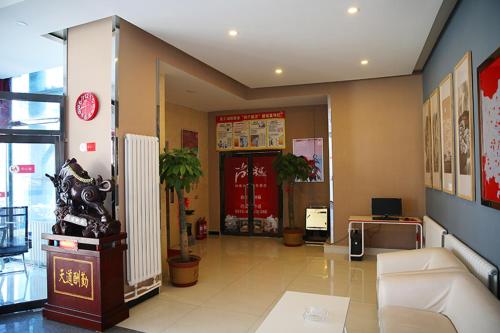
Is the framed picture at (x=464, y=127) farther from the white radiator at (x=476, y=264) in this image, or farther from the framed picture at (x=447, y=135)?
the white radiator at (x=476, y=264)

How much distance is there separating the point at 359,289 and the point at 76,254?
11.8ft

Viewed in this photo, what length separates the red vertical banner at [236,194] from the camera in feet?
28.0

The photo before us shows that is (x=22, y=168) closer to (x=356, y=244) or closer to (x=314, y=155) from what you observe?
(x=356, y=244)

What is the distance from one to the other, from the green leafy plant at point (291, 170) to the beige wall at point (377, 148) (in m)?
0.76

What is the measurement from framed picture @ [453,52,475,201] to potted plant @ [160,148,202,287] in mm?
3137

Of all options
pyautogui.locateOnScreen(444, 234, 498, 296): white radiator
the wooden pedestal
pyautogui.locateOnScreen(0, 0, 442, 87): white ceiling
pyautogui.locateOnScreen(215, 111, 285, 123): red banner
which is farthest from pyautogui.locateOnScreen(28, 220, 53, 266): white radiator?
pyautogui.locateOnScreen(215, 111, 285, 123): red banner

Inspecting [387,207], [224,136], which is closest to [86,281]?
[387,207]

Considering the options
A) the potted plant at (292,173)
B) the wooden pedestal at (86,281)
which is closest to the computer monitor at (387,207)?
the potted plant at (292,173)

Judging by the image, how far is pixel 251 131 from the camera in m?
8.34

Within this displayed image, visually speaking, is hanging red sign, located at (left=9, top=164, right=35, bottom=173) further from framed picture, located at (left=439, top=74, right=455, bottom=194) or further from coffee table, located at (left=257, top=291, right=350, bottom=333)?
framed picture, located at (left=439, top=74, right=455, bottom=194)

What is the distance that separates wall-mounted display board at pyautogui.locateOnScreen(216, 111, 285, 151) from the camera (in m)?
8.14

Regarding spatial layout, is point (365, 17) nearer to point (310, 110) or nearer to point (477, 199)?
point (477, 199)

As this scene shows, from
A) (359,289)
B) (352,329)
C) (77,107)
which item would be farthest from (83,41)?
(359,289)

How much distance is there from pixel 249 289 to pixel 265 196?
12.6 feet
